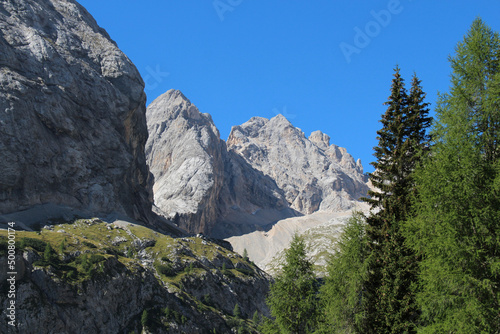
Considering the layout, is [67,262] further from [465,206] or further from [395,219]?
[465,206]

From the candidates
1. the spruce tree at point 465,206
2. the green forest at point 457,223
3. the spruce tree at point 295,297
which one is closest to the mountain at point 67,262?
the spruce tree at point 295,297

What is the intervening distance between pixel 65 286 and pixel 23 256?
611 inches

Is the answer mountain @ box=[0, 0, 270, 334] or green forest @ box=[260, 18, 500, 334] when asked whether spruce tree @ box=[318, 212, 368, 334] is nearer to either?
green forest @ box=[260, 18, 500, 334]

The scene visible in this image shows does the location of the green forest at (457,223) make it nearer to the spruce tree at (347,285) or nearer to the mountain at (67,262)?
the spruce tree at (347,285)

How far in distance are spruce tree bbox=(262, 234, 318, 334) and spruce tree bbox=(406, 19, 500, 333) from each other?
52.8 ft

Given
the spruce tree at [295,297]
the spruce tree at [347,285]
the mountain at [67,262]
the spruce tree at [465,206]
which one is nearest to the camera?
the spruce tree at [465,206]

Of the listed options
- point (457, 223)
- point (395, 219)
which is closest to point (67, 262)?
point (395, 219)

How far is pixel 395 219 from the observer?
80.7 ft

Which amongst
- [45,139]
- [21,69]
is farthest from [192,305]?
[21,69]

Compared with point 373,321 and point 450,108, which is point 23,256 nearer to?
point 373,321

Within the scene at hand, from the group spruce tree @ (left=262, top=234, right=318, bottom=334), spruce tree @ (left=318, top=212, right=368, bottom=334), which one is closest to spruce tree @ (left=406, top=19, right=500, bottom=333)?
spruce tree @ (left=318, top=212, right=368, bottom=334)

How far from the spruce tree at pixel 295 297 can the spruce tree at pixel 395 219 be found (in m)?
6.36

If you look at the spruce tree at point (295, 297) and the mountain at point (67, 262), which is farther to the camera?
the mountain at point (67, 262)

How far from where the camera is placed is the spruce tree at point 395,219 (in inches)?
861
